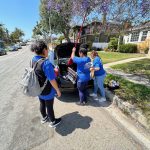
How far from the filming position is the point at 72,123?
353cm

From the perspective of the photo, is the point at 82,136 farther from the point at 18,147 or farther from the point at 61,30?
the point at 61,30

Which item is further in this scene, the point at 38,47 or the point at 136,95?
the point at 136,95

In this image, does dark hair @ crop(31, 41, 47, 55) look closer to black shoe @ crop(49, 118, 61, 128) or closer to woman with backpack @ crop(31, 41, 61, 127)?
woman with backpack @ crop(31, 41, 61, 127)

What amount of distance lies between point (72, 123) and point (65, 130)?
310 mm

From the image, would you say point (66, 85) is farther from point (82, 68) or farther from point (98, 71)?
point (98, 71)

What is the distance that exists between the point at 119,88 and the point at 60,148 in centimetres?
332

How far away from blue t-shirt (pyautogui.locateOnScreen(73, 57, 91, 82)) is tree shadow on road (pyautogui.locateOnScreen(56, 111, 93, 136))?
1.03 m

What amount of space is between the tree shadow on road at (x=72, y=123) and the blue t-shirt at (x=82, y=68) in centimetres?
103

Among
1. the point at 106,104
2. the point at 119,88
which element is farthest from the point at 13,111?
the point at 119,88

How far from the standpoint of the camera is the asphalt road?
2.81 meters

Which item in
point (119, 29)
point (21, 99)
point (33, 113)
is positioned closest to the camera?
point (33, 113)

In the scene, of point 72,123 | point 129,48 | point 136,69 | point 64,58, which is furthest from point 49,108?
point 129,48

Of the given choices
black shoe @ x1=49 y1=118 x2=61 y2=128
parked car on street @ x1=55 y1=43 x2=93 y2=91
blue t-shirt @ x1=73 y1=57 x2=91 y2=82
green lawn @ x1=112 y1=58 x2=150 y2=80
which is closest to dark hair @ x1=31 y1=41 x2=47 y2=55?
blue t-shirt @ x1=73 y1=57 x2=91 y2=82

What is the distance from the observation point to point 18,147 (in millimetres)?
2773
